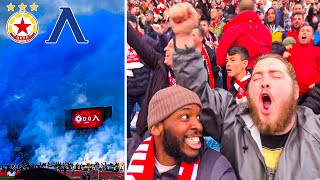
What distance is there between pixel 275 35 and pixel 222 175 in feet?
3.71

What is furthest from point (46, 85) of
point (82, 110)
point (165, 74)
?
point (165, 74)

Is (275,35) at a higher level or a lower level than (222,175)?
higher

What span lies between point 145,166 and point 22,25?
138 centimetres

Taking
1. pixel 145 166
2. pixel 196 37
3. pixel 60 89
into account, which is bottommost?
pixel 145 166

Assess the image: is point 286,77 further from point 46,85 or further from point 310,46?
point 46,85

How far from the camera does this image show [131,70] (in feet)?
11.5

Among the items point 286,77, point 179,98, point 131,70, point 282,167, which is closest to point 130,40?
point 131,70

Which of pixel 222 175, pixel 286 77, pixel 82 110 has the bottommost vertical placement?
pixel 222 175

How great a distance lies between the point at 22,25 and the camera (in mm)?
3475

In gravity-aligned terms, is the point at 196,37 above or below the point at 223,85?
above

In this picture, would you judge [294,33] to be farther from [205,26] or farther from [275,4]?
[205,26]

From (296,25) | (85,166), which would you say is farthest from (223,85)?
(85,166)

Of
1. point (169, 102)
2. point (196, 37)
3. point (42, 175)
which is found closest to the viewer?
point (42, 175)

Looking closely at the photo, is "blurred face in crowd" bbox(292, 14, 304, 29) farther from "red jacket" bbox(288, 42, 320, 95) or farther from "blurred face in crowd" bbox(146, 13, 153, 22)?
"blurred face in crowd" bbox(146, 13, 153, 22)
